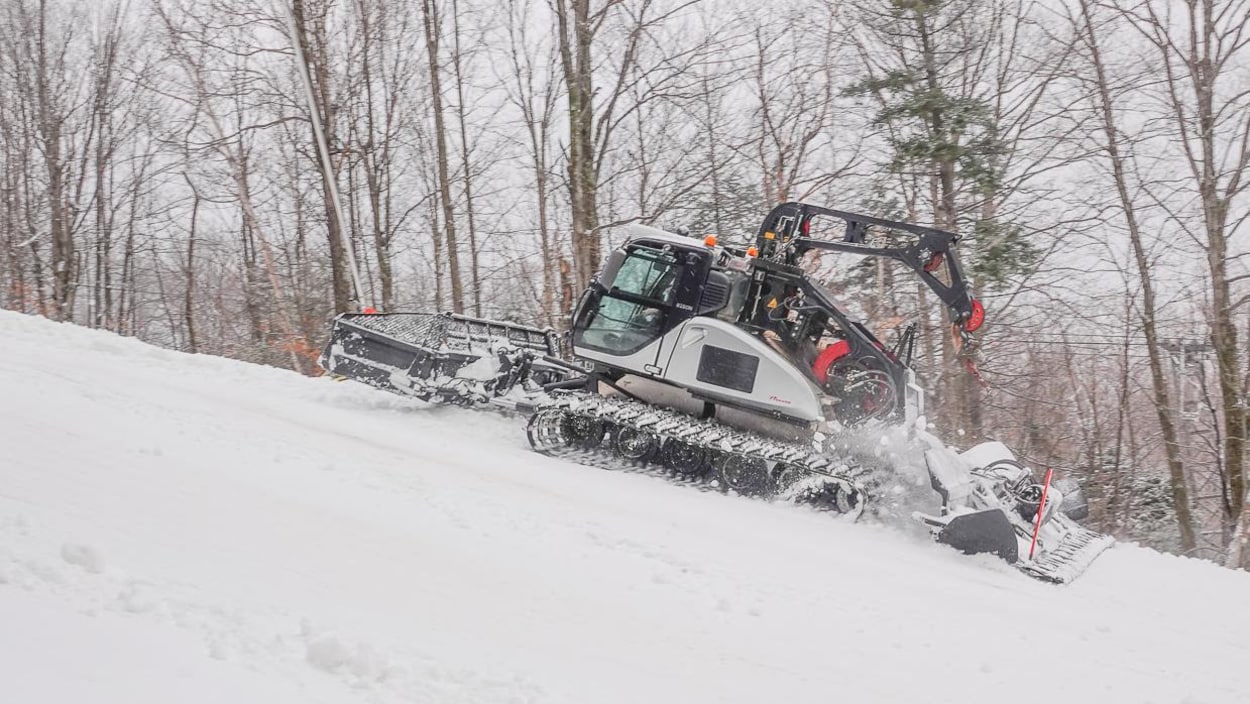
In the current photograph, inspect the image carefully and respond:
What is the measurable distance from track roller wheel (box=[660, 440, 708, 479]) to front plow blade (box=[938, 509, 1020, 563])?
2.19 m

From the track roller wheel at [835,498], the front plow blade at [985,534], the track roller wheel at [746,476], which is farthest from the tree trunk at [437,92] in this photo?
the front plow blade at [985,534]

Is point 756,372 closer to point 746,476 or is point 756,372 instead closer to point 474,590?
point 746,476

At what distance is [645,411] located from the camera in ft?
27.7

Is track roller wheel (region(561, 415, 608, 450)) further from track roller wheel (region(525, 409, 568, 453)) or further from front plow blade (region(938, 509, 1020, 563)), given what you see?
front plow blade (region(938, 509, 1020, 563))

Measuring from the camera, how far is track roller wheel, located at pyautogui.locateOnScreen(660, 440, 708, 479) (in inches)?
324

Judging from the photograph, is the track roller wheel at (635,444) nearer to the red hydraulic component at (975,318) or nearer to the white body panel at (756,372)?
the white body panel at (756,372)

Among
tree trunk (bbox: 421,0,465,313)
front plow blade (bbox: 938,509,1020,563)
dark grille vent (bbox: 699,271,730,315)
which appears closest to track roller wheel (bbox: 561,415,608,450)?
dark grille vent (bbox: 699,271,730,315)

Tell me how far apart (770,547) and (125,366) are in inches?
278

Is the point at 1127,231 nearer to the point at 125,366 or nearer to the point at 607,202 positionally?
the point at 607,202

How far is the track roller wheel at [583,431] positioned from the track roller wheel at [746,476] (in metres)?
1.25

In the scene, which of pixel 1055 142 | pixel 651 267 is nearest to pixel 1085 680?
pixel 651 267

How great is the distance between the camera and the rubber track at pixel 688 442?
7699mm

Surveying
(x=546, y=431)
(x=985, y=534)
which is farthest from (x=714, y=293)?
(x=985, y=534)

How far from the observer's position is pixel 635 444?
8.38 meters
